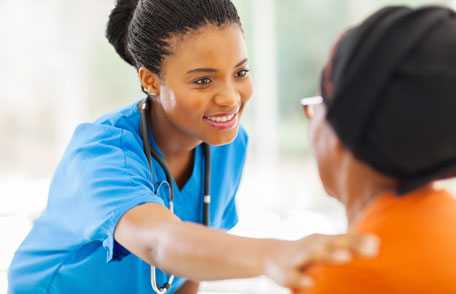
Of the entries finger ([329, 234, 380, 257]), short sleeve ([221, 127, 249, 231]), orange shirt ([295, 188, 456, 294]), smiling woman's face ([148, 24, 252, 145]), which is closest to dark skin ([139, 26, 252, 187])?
smiling woman's face ([148, 24, 252, 145])

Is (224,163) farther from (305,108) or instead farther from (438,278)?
(438,278)

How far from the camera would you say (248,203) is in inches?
159

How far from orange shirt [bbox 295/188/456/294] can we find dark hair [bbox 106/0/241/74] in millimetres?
768

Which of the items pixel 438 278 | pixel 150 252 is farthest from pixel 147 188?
pixel 438 278

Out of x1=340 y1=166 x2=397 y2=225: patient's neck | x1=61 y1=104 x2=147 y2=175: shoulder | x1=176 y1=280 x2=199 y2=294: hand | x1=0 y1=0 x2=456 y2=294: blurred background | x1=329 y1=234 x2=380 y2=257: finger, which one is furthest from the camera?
x1=0 y1=0 x2=456 y2=294: blurred background

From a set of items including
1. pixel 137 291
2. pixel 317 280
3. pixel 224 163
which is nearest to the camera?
pixel 317 280

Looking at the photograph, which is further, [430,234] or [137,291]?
[137,291]

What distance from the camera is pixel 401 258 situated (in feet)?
2.85

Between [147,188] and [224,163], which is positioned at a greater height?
[147,188]

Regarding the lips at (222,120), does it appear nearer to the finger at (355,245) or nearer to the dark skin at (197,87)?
the dark skin at (197,87)

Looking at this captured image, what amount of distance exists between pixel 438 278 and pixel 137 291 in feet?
3.07

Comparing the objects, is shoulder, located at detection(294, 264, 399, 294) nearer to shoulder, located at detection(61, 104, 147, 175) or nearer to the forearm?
the forearm

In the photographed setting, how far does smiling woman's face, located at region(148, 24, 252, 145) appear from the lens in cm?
152

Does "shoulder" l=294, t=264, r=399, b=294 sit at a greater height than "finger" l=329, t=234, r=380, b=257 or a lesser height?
lesser
